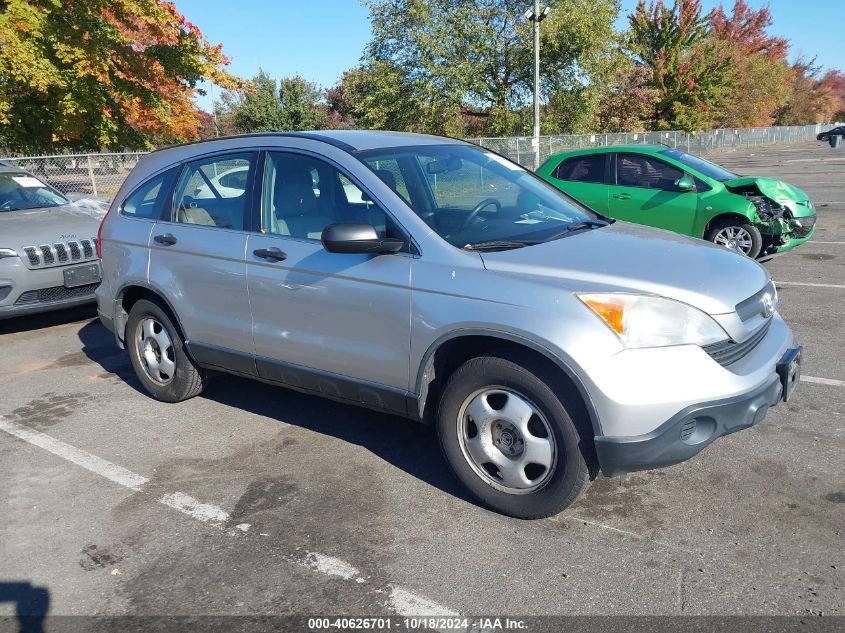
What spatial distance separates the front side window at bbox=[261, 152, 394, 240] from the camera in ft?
12.9

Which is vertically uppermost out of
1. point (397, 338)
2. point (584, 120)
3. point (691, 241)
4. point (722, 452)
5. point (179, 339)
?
point (584, 120)

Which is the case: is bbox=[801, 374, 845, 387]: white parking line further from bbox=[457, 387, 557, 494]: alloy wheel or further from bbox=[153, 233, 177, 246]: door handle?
bbox=[153, 233, 177, 246]: door handle

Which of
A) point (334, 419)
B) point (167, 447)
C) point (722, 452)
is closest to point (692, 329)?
point (722, 452)

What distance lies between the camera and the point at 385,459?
4.22 metres

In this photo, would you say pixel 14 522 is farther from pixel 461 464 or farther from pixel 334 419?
pixel 461 464

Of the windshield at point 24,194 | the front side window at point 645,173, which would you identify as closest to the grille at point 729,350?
the front side window at point 645,173

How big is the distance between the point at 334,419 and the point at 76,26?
1470 cm

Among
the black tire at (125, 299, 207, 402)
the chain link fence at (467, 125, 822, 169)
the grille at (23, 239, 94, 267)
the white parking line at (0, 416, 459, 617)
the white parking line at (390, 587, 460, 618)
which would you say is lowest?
the white parking line at (0, 416, 459, 617)

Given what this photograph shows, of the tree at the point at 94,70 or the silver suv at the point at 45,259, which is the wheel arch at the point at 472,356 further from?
the tree at the point at 94,70

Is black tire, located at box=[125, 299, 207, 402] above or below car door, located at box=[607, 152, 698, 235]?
below

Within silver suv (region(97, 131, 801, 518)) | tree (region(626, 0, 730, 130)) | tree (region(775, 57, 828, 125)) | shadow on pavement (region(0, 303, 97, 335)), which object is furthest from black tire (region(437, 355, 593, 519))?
tree (region(775, 57, 828, 125))

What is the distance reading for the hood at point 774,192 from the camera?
9.30 metres

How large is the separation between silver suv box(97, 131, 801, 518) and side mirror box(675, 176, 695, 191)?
17.7 feet

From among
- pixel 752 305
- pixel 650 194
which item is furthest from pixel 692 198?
pixel 752 305
